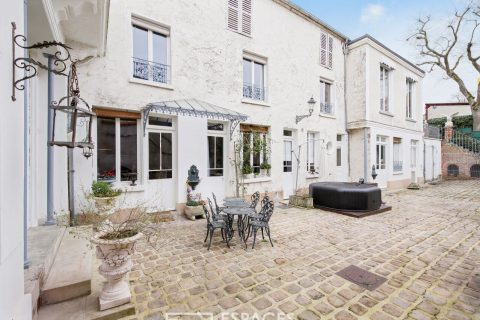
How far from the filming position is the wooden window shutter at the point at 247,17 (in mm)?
8562

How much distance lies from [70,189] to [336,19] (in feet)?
42.5

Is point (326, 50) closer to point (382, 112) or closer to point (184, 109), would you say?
point (382, 112)

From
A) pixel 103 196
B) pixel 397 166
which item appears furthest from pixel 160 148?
pixel 397 166

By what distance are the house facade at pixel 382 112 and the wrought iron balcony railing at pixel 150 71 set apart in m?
9.24

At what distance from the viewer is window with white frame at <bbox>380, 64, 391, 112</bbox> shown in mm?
12852

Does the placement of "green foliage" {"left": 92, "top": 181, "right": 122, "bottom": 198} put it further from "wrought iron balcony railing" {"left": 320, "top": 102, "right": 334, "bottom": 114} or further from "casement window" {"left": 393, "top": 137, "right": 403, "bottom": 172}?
"casement window" {"left": 393, "top": 137, "right": 403, "bottom": 172}

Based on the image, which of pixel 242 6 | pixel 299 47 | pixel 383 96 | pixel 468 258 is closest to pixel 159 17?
pixel 242 6

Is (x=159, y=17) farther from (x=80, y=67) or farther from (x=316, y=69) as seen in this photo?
(x=316, y=69)

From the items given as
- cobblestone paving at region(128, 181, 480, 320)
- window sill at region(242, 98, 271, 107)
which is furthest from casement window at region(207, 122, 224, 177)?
cobblestone paving at region(128, 181, 480, 320)

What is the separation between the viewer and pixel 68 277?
299 centimetres

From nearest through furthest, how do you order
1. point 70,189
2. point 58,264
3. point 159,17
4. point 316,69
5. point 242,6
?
point 58,264 → point 70,189 → point 159,17 → point 242,6 → point 316,69

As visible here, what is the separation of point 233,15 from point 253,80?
226 cm

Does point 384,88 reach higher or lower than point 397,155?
higher

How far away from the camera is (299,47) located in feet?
33.4
